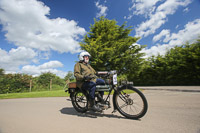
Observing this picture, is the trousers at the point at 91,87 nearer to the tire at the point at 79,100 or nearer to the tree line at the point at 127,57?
the tire at the point at 79,100

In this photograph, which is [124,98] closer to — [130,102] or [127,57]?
[130,102]

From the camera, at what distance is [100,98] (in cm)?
279

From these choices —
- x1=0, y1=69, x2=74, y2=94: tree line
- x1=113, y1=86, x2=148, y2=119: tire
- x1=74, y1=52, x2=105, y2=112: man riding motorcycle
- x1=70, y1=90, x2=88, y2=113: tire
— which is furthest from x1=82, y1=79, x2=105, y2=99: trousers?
x1=0, y1=69, x2=74, y2=94: tree line

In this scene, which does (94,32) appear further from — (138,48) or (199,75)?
(199,75)

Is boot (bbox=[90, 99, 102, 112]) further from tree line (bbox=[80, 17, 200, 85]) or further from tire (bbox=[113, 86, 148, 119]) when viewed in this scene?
tree line (bbox=[80, 17, 200, 85])

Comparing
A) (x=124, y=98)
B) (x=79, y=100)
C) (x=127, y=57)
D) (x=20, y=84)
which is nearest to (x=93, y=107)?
(x=79, y=100)

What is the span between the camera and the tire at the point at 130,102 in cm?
236

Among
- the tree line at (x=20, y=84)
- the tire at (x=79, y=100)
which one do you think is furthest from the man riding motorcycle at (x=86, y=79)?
the tree line at (x=20, y=84)

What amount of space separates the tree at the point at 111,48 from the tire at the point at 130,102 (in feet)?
33.2

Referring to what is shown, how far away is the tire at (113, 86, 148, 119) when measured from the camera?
236cm

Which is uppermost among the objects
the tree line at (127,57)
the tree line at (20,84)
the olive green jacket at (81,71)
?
the tree line at (127,57)

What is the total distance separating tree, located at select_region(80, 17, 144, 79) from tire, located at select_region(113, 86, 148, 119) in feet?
33.2

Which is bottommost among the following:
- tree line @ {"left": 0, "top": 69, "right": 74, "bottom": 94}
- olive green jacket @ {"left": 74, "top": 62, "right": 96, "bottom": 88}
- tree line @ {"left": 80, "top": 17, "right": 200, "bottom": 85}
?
tree line @ {"left": 0, "top": 69, "right": 74, "bottom": 94}

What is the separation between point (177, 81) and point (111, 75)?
65.3ft
